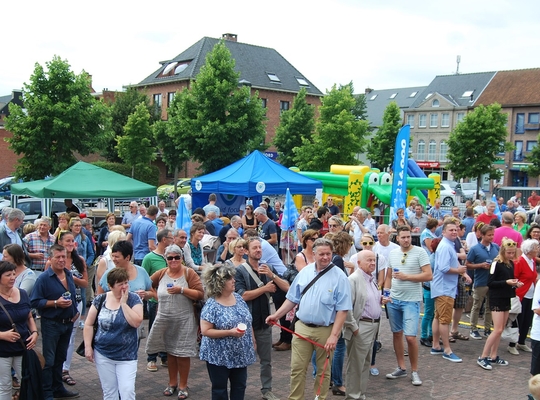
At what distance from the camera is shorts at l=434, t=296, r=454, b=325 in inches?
287

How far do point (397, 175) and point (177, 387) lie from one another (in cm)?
1161

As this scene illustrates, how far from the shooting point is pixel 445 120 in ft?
192

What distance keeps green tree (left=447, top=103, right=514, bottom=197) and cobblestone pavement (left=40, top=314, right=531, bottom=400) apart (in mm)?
35906

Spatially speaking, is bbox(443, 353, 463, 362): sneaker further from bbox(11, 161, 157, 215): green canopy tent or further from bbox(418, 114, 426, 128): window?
bbox(418, 114, 426, 128): window

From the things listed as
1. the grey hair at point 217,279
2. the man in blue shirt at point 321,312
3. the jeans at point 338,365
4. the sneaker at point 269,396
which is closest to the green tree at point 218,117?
the jeans at point 338,365

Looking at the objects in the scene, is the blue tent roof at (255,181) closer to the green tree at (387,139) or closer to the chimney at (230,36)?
the green tree at (387,139)

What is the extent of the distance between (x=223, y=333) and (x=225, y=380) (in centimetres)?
48

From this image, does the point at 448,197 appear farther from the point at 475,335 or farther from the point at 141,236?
the point at 141,236

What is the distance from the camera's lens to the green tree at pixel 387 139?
4859 cm

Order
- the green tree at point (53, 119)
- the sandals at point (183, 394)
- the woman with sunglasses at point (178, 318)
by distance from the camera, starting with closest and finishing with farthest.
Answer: the woman with sunglasses at point (178, 318), the sandals at point (183, 394), the green tree at point (53, 119)

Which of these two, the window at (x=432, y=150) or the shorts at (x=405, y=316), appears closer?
the shorts at (x=405, y=316)

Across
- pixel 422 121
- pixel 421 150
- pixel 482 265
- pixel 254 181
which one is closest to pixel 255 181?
pixel 254 181

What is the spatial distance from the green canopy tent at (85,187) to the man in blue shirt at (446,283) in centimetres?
943

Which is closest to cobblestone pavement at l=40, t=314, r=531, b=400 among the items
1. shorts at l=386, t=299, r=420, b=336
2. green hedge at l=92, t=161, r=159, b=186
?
shorts at l=386, t=299, r=420, b=336
